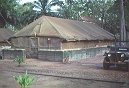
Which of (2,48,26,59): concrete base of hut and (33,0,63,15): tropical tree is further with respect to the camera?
(33,0,63,15): tropical tree

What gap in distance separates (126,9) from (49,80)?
80.2 ft

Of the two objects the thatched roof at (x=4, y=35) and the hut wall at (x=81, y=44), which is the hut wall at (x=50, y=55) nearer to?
the hut wall at (x=81, y=44)

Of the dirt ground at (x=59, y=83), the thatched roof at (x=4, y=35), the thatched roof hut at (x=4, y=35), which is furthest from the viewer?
the thatched roof at (x=4, y=35)

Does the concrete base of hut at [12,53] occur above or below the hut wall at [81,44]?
below

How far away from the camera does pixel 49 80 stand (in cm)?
1656

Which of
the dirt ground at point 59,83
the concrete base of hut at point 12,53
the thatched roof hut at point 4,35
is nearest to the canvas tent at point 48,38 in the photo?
the concrete base of hut at point 12,53

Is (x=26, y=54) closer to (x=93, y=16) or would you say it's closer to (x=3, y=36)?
(x=3, y=36)

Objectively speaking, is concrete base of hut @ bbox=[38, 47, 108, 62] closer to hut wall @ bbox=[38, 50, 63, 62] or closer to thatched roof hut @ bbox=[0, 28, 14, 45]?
hut wall @ bbox=[38, 50, 63, 62]

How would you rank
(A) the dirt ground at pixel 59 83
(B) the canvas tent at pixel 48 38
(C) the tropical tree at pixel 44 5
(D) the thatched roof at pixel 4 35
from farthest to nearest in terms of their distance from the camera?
(C) the tropical tree at pixel 44 5 → (D) the thatched roof at pixel 4 35 → (B) the canvas tent at pixel 48 38 → (A) the dirt ground at pixel 59 83

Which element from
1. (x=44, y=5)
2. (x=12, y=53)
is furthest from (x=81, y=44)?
(x=44, y=5)

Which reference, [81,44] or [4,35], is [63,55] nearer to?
[81,44]

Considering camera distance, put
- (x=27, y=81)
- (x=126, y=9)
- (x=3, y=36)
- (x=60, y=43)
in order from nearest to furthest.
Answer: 1. (x=27, y=81)
2. (x=60, y=43)
3. (x=126, y=9)
4. (x=3, y=36)

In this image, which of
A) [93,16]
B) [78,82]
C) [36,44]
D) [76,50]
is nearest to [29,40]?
[36,44]

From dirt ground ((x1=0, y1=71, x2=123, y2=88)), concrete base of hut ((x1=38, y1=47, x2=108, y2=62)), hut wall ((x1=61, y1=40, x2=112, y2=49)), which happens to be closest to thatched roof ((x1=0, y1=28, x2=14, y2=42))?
hut wall ((x1=61, y1=40, x2=112, y2=49))
